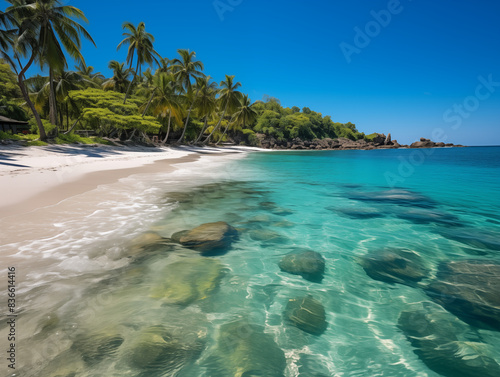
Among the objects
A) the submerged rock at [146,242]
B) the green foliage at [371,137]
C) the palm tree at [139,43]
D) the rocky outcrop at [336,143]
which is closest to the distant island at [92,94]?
the palm tree at [139,43]

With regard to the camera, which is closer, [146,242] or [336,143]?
[146,242]

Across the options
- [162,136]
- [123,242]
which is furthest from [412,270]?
[162,136]

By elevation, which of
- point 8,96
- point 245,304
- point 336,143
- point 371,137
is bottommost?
point 245,304

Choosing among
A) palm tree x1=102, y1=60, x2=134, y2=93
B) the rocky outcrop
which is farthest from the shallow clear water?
the rocky outcrop

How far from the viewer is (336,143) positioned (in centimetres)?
8819

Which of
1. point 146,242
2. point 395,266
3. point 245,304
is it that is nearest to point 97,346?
point 245,304

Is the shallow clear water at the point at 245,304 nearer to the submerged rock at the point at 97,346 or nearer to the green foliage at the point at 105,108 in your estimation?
the submerged rock at the point at 97,346

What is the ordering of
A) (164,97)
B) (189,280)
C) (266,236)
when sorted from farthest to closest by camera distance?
(164,97) → (266,236) → (189,280)

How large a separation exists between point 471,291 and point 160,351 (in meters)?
3.79

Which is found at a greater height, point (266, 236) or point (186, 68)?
point (186, 68)

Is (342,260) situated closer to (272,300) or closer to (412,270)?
(412,270)

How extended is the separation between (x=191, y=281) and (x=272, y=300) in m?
1.13

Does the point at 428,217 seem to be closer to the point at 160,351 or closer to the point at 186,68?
the point at 160,351

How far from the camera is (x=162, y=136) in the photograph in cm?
4969
